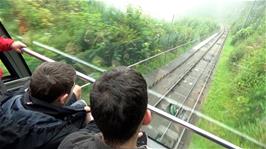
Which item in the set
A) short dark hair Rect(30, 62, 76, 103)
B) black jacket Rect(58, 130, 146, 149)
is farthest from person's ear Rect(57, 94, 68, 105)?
black jacket Rect(58, 130, 146, 149)

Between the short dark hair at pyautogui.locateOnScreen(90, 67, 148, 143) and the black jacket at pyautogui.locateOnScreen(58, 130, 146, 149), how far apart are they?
3 cm

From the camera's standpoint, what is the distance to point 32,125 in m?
1.22

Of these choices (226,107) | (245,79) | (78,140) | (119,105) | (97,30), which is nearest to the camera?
(119,105)

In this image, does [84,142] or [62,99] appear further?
[62,99]

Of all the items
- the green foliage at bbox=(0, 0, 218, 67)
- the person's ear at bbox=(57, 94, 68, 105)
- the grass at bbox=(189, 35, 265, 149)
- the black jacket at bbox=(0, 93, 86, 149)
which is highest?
the person's ear at bbox=(57, 94, 68, 105)

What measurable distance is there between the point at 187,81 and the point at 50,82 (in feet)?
7.39

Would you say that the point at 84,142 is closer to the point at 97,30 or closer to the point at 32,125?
the point at 32,125

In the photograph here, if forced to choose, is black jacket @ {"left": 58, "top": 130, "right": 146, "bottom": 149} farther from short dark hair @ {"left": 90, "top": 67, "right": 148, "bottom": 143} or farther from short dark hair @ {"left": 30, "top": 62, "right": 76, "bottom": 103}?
short dark hair @ {"left": 30, "top": 62, "right": 76, "bottom": 103}

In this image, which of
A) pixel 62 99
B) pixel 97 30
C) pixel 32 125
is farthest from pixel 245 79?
pixel 32 125

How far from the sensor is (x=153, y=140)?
2.40m

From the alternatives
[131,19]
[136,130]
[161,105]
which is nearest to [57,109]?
[136,130]

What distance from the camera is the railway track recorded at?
3031mm

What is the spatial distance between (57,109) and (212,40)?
2.10m

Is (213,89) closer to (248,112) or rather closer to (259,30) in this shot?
(248,112)
